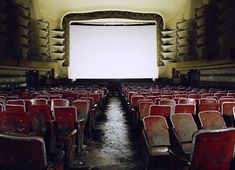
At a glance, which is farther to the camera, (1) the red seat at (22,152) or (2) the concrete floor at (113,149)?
(2) the concrete floor at (113,149)

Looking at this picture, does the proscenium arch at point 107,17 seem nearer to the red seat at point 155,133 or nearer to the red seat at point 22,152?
the red seat at point 155,133

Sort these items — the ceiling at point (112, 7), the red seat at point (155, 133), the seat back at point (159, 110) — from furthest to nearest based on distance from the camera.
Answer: the ceiling at point (112, 7)
the seat back at point (159, 110)
the red seat at point (155, 133)

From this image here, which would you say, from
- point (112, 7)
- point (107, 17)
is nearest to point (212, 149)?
point (107, 17)

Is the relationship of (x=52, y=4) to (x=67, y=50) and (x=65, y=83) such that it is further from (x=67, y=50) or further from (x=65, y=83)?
(x=65, y=83)

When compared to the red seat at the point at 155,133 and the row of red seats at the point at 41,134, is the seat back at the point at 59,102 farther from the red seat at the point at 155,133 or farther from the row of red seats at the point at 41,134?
the red seat at the point at 155,133

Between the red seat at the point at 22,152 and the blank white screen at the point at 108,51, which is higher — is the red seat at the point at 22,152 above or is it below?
below

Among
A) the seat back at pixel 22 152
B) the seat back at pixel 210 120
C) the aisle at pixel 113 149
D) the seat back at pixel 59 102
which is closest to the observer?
the seat back at pixel 22 152

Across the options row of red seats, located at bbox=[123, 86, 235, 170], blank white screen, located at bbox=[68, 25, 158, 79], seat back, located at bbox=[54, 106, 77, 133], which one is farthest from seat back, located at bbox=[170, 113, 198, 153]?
blank white screen, located at bbox=[68, 25, 158, 79]

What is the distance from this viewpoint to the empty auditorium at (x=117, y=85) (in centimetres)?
366

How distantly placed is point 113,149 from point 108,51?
21.7 meters

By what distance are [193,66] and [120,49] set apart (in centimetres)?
771

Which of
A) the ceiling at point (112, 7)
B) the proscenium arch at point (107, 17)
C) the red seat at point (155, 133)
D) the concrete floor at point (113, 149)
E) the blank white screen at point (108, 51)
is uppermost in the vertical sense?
the ceiling at point (112, 7)

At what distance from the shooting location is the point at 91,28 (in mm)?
27109

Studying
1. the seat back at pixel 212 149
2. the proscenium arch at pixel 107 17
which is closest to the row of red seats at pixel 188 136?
the seat back at pixel 212 149
